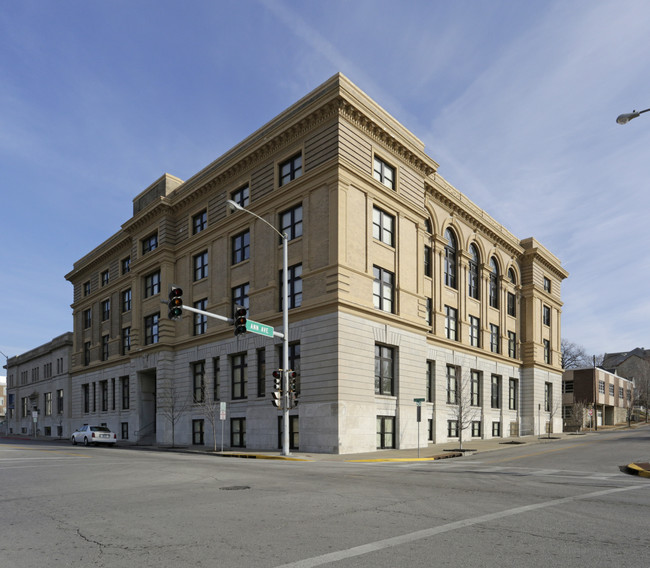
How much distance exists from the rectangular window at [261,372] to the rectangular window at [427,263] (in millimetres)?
13481

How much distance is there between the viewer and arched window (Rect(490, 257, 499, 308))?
51.2 m

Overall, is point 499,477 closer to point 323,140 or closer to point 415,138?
point 323,140

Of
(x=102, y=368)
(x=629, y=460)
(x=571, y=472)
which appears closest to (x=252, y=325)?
(x=571, y=472)

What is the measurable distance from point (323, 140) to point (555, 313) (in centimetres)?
4002

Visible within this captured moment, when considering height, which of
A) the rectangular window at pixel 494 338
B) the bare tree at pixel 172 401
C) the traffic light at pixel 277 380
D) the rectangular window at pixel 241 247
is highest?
the rectangular window at pixel 241 247

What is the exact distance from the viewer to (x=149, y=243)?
4756 centimetres

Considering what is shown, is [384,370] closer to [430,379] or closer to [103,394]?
[430,379]

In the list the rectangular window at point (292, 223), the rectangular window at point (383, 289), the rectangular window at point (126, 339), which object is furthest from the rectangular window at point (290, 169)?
the rectangular window at point (126, 339)

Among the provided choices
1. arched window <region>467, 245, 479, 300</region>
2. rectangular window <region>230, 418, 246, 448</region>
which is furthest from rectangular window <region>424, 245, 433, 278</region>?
rectangular window <region>230, 418, 246, 448</region>

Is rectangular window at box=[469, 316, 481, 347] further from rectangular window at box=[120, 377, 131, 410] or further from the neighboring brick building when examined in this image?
the neighboring brick building

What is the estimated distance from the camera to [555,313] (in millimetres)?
61375

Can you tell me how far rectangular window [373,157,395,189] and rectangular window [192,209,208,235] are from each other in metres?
13.8

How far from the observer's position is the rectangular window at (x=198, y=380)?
4019 centimetres

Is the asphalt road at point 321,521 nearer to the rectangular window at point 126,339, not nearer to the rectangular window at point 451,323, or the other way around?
the rectangular window at point 451,323
